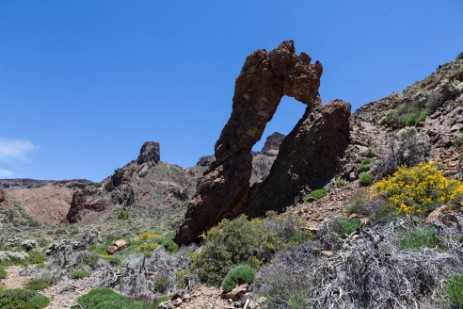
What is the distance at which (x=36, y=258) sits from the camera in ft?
68.4

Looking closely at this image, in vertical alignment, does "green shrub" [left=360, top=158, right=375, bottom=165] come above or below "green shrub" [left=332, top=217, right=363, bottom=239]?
above

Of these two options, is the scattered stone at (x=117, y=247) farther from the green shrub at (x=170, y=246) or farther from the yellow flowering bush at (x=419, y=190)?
the yellow flowering bush at (x=419, y=190)

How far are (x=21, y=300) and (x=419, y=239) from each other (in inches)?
411

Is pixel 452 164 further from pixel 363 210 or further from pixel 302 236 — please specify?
pixel 302 236

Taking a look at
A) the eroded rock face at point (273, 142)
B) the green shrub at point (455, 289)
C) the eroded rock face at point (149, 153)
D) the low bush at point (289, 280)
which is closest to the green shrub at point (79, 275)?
the low bush at point (289, 280)

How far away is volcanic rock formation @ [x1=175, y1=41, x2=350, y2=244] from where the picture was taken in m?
17.0

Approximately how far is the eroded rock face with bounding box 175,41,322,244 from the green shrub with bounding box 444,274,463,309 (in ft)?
39.9

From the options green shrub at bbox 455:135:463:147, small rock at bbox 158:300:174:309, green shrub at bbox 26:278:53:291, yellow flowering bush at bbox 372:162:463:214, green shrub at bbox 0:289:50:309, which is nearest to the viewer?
small rock at bbox 158:300:174:309

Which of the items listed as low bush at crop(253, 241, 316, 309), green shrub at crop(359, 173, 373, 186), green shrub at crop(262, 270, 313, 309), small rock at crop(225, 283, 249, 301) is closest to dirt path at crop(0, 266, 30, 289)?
small rock at crop(225, 283, 249, 301)

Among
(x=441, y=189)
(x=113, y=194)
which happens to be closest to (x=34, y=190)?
(x=113, y=194)

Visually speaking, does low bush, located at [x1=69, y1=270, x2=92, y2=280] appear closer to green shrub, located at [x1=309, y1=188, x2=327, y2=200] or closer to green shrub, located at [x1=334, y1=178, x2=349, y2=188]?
green shrub, located at [x1=309, y1=188, x2=327, y2=200]

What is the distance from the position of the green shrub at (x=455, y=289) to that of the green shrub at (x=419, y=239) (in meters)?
1.37

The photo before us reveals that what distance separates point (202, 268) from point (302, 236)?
9.83 ft

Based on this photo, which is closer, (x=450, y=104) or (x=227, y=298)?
(x=227, y=298)
